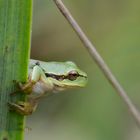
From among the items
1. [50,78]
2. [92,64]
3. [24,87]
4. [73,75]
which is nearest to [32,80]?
[24,87]

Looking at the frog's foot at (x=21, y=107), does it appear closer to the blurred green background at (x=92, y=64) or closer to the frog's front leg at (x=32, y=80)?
the frog's front leg at (x=32, y=80)

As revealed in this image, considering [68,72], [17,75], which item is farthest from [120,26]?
[17,75]

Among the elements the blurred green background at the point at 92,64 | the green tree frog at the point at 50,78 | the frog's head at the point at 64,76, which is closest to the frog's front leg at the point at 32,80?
the green tree frog at the point at 50,78

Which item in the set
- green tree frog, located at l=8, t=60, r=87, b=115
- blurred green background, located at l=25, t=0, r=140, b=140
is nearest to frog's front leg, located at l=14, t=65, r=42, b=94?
green tree frog, located at l=8, t=60, r=87, b=115

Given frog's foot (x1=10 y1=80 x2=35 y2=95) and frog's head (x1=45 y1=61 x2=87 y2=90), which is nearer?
frog's foot (x1=10 y1=80 x2=35 y2=95)

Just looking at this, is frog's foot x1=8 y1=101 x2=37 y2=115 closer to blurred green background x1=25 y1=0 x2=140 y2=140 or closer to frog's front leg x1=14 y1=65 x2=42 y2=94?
frog's front leg x1=14 y1=65 x2=42 y2=94
